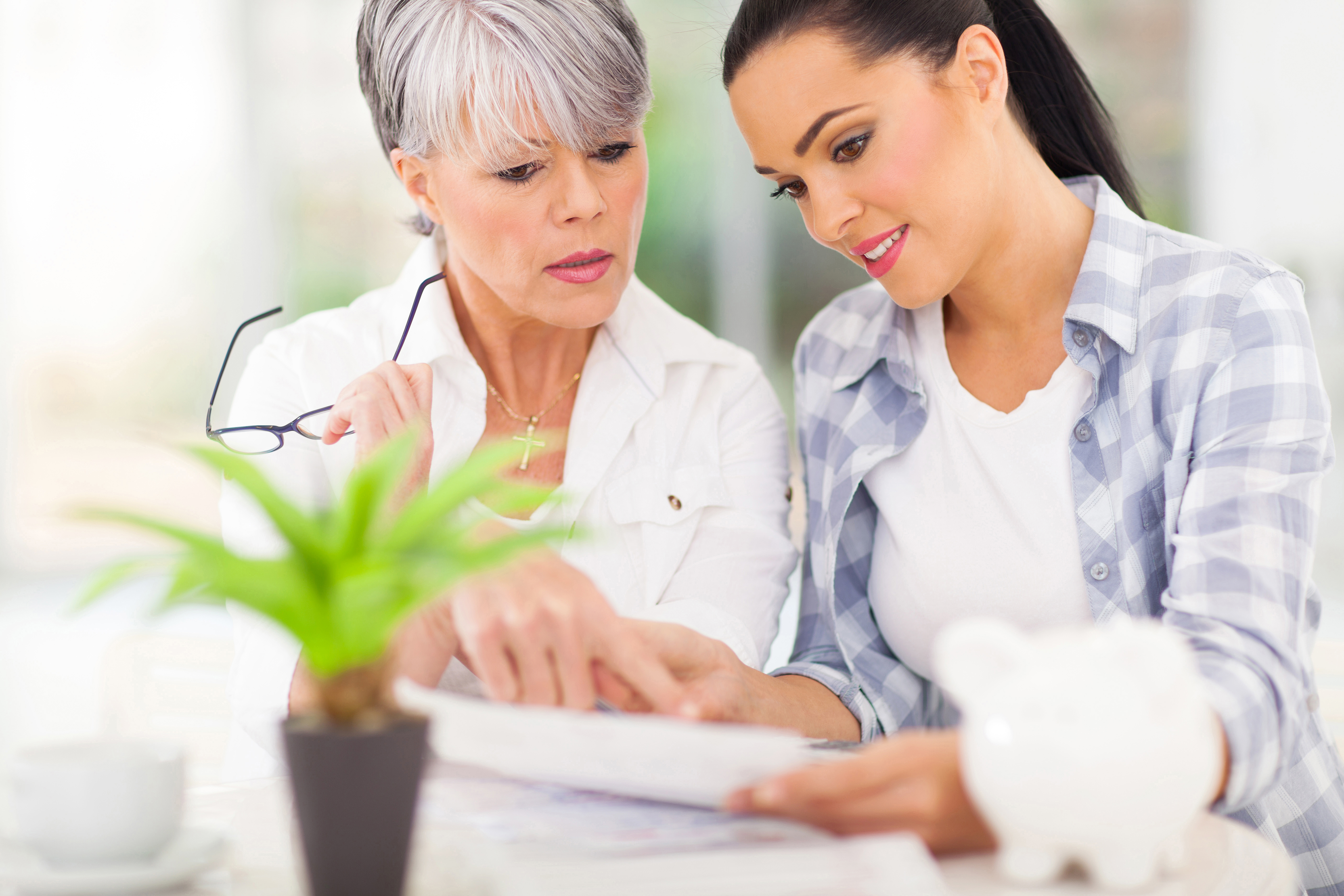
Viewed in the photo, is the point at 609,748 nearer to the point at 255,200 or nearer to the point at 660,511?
the point at 660,511

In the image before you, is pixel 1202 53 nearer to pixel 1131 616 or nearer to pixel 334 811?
pixel 1131 616

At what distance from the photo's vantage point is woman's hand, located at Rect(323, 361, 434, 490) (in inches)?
52.7

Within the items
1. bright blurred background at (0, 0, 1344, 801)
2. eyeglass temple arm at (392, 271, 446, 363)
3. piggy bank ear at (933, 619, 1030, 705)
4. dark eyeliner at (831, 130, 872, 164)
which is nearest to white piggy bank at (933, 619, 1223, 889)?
piggy bank ear at (933, 619, 1030, 705)

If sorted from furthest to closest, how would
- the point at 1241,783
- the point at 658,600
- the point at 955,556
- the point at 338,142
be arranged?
the point at 338,142, the point at 658,600, the point at 955,556, the point at 1241,783

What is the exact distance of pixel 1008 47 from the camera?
1.58 meters

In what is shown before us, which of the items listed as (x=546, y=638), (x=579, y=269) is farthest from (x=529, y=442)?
(x=546, y=638)

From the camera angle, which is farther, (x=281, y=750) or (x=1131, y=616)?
(x=1131, y=616)

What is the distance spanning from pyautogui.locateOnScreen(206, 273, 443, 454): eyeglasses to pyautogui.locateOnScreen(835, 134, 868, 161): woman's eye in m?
0.59

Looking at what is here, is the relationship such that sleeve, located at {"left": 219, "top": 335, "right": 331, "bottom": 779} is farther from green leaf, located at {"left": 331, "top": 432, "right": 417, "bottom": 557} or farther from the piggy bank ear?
the piggy bank ear

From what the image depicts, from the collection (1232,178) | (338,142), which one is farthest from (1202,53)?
(338,142)

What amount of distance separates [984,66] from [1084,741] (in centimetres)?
99

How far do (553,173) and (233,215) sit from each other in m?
3.49

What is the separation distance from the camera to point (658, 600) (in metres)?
1.61

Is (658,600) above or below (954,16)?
below
